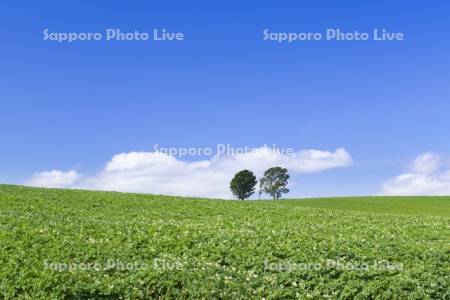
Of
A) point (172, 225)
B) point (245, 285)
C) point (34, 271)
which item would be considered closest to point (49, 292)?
point (34, 271)

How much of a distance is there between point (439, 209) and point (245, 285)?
180ft

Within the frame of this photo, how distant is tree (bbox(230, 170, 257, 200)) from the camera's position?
105 meters

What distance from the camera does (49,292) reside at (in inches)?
501

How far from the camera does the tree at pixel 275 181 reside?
10956cm

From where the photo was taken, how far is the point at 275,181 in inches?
4343

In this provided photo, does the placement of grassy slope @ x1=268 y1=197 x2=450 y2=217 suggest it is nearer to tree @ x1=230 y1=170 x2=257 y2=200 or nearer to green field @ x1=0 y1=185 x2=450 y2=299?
tree @ x1=230 y1=170 x2=257 y2=200

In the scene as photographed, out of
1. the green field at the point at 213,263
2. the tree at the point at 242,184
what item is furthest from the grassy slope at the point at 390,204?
the green field at the point at 213,263

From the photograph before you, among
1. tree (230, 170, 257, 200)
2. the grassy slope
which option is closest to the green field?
the grassy slope

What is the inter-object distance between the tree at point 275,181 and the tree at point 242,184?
503 cm

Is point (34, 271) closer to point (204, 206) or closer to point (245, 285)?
point (245, 285)

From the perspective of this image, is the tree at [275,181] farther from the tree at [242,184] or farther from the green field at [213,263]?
the green field at [213,263]

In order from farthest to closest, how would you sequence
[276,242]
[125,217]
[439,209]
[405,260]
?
[439,209], [125,217], [276,242], [405,260]

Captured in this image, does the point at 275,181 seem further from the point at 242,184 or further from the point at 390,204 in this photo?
the point at 390,204

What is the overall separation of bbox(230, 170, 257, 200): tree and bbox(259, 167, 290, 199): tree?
16.5 ft
